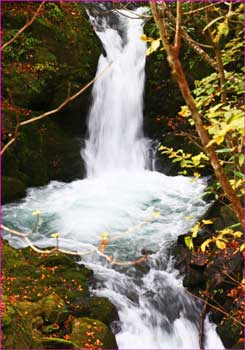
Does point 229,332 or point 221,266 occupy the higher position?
point 221,266

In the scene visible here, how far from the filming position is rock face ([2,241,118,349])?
4.34 metres

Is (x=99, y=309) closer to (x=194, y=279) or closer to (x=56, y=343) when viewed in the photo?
(x=56, y=343)

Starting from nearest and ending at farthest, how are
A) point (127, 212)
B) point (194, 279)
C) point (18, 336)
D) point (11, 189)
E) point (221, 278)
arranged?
1. point (18, 336)
2. point (221, 278)
3. point (194, 279)
4. point (127, 212)
5. point (11, 189)

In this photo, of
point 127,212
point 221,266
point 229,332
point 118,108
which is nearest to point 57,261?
point 221,266

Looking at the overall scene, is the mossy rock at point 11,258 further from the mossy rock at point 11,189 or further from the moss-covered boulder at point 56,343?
the mossy rock at point 11,189

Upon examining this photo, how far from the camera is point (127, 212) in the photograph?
371 inches

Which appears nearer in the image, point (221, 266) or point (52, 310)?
point (52, 310)

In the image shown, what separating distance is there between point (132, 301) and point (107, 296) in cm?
39

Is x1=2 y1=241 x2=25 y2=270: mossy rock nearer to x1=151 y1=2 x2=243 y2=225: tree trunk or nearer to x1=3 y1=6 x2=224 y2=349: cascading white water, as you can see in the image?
x1=3 y1=6 x2=224 y2=349: cascading white water

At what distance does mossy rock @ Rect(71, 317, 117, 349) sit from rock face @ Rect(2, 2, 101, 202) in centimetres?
496

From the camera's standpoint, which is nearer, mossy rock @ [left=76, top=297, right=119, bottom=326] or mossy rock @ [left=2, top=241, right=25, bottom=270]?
mossy rock @ [left=76, top=297, right=119, bottom=326]

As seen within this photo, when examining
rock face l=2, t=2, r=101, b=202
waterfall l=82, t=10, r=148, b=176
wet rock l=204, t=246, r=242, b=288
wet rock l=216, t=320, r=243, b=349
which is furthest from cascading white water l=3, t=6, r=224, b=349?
wet rock l=204, t=246, r=242, b=288

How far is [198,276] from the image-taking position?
6.79 m

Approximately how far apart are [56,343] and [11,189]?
5.54 meters
